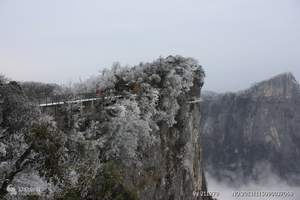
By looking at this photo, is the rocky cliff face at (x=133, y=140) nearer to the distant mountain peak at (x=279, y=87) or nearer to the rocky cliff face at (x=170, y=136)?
the rocky cliff face at (x=170, y=136)

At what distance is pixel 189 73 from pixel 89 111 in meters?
15.4

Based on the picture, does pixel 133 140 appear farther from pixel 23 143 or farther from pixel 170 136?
pixel 23 143

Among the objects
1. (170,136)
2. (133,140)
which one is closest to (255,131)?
(170,136)

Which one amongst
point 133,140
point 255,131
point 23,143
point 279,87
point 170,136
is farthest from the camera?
point 279,87

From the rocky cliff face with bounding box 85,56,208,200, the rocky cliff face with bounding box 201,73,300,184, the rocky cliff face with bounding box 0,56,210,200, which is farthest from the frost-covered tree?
the rocky cliff face with bounding box 201,73,300,184

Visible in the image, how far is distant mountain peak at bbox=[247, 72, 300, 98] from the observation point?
164 meters

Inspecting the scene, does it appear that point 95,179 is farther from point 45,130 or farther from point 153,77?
point 153,77

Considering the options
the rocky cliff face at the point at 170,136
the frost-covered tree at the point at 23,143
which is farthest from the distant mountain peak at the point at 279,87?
the frost-covered tree at the point at 23,143

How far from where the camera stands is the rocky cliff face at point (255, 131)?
5906 inches

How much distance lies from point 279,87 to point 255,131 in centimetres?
1970

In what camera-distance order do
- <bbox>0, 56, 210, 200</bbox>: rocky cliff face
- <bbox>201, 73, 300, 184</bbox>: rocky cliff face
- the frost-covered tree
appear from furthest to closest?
<bbox>201, 73, 300, 184</bbox>: rocky cliff face, <bbox>0, 56, 210, 200</bbox>: rocky cliff face, the frost-covered tree

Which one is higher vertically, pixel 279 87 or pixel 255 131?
pixel 279 87

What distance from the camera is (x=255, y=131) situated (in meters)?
158

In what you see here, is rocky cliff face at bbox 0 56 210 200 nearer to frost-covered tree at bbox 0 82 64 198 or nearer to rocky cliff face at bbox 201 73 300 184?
frost-covered tree at bbox 0 82 64 198
